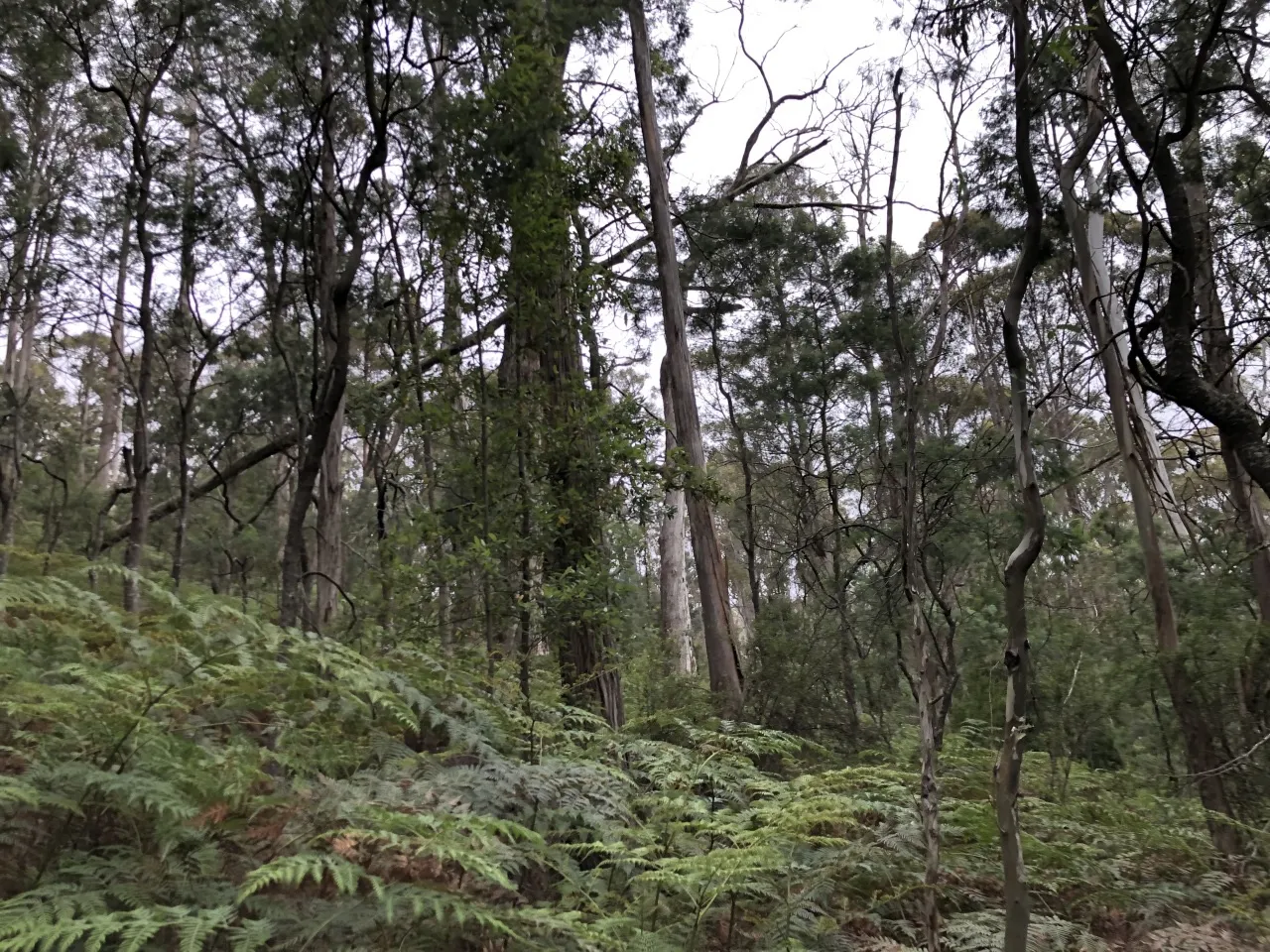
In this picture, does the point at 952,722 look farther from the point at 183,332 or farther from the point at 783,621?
the point at 183,332

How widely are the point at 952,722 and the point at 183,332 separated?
34.2 ft

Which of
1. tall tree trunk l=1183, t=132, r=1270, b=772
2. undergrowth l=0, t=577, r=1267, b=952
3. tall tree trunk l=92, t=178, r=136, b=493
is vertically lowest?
undergrowth l=0, t=577, r=1267, b=952

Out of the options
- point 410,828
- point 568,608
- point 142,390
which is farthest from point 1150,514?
point 142,390

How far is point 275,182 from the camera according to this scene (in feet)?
21.7

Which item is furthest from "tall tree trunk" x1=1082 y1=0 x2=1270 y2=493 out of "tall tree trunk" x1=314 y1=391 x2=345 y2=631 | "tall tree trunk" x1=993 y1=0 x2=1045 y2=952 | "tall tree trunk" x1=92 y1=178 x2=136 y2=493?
"tall tree trunk" x1=92 y1=178 x2=136 y2=493

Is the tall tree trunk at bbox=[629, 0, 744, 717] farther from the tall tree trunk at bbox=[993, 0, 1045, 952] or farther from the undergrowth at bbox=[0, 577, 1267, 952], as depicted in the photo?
the tall tree trunk at bbox=[993, 0, 1045, 952]

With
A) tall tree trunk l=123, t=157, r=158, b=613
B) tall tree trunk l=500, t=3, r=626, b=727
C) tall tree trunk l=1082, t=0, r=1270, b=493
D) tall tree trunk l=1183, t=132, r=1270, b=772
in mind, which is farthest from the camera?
tall tree trunk l=123, t=157, r=158, b=613

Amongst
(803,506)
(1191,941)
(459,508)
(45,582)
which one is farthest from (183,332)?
(1191,941)

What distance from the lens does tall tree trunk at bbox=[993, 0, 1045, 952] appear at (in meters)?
1.90

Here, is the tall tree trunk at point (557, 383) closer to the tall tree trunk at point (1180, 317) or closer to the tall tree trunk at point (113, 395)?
the tall tree trunk at point (1180, 317)

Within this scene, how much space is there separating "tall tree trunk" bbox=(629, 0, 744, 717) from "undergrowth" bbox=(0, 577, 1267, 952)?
3.61 meters

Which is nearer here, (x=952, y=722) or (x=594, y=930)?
(x=594, y=930)

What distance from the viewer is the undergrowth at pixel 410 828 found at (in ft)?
6.37

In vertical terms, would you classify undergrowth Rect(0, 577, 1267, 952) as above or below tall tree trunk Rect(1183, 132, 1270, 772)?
below
